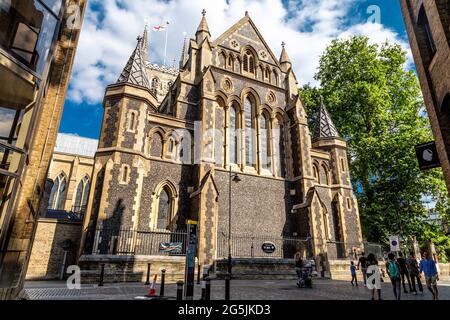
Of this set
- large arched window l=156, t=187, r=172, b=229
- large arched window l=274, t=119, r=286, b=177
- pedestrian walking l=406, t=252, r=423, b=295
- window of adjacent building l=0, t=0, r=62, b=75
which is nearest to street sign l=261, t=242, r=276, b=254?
large arched window l=274, t=119, r=286, b=177

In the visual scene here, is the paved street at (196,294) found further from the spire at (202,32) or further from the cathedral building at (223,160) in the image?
the spire at (202,32)

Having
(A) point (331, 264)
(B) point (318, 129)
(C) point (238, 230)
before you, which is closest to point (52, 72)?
(C) point (238, 230)

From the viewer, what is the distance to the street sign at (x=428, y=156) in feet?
28.6

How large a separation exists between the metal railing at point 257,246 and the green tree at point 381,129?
8.09m

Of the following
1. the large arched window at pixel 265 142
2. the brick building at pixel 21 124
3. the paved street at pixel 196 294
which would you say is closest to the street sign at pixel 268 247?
the large arched window at pixel 265 142

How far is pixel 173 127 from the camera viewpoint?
1683cm

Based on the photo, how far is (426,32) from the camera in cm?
920

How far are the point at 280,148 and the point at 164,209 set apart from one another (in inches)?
386

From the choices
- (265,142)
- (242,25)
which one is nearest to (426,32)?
(265,142)

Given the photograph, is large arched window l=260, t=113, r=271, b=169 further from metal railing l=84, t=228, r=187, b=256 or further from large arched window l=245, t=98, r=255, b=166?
metal railing l=84, t=228, r=187, b=256

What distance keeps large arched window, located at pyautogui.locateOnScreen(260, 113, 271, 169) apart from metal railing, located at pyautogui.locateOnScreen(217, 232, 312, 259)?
5340mm

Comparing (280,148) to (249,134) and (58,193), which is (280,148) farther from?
(58,193)

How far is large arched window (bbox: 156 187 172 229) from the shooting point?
15.1 metres
